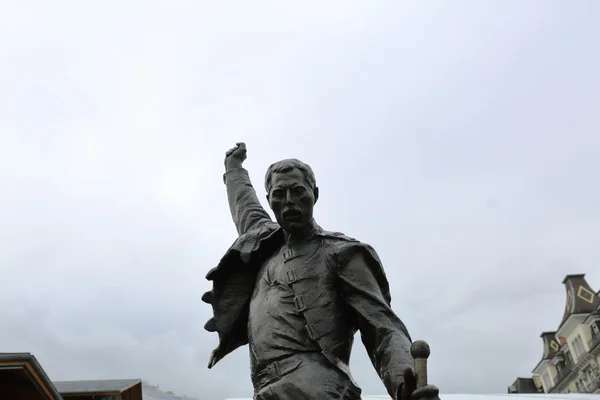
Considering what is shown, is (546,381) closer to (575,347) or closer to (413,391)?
(575,347)

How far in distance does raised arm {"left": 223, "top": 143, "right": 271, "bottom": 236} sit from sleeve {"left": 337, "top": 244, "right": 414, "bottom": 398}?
1.03m

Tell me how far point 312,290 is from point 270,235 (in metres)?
0.64

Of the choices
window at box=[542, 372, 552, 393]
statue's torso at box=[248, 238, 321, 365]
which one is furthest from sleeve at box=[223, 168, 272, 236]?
window at box=[542, 372, 552, 393]

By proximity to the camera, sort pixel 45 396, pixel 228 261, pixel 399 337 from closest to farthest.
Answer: pixel 399 337, pixel 228 261, pixel 45 396

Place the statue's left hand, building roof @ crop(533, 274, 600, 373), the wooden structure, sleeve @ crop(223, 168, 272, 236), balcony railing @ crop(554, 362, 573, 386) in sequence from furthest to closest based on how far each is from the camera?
1. building roof @ crop(533, 274, 600, 373)
2. balcony railing @ crop(554, 362, 573, 386)
3. the wooden structure
4. sleeve @ crop(223, 168, 272, 236)
5. the statue's left hand

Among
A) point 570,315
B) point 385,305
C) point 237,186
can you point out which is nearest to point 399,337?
point 385,305

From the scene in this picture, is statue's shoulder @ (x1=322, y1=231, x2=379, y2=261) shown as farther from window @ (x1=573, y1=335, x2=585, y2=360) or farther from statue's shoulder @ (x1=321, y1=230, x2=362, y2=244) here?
window @ (x1=573, y1=335, x2=585, y2=360)

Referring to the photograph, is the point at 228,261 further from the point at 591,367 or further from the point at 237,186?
the point at 591,367

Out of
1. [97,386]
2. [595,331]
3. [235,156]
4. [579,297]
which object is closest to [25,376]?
[97,386]

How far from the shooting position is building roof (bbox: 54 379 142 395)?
1620 cm

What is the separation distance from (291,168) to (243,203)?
111 cm

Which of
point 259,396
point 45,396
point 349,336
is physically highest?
point 45,396

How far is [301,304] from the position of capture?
126 inches

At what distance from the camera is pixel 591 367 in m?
40.0
